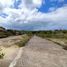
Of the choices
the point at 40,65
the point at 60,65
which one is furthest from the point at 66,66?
the point at 40,65

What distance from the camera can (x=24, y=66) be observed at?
1358cm

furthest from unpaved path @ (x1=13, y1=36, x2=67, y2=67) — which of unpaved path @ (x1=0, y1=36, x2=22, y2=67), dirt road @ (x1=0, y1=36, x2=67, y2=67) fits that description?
unpaved path @ (x1=0, y1=36, x2=22, y2=67)

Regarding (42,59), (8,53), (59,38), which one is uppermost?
(42,59)

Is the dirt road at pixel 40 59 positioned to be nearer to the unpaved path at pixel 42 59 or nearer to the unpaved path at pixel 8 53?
the unpaved path at pixel 42 59

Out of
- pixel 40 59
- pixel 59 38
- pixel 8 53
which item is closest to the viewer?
pixel 40 59

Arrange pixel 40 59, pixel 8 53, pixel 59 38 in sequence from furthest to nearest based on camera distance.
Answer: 1. pixel 59 38
2. pixel 8 53
3. pixel 40 59

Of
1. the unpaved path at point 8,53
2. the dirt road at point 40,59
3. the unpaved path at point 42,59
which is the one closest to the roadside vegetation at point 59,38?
the unpaved path at point 8,53

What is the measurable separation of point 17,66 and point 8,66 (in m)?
0.56

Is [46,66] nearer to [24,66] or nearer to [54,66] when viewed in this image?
[54,66]

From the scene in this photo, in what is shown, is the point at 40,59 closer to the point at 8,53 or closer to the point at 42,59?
the point at 42,59

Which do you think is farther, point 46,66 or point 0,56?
point 0,56

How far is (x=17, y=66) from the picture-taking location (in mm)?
13508

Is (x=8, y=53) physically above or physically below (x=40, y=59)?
below

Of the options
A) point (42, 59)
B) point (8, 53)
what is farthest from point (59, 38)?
point (42, 59)
